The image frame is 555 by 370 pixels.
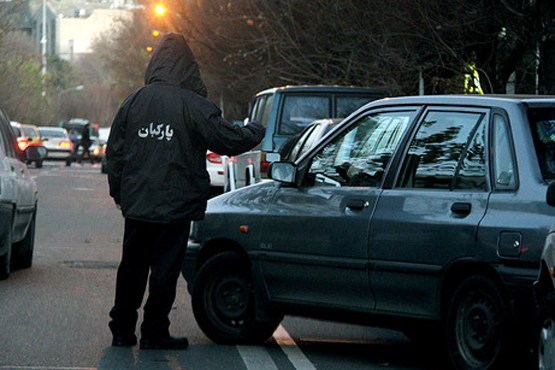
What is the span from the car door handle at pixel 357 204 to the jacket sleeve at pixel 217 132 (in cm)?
91

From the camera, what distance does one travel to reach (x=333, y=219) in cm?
888

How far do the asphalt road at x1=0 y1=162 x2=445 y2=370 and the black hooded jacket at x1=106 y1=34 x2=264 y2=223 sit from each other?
88 cm

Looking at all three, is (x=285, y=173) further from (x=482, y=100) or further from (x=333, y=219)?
(x=482, y=100)

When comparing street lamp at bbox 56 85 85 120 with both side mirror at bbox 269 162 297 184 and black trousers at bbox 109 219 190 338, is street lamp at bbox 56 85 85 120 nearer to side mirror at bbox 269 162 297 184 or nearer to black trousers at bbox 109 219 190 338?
black trousers at bbox 109 219 190 338

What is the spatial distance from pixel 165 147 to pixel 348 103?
12.0 m

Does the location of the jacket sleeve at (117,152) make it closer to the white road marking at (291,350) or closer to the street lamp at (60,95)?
the white road marking at (291,350)

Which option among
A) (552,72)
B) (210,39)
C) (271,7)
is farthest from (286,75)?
(552,72)

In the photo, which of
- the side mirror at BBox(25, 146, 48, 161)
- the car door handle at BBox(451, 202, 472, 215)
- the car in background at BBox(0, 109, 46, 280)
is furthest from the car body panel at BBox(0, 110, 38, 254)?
the car door handle at BBox(451, 202, 472, 215)

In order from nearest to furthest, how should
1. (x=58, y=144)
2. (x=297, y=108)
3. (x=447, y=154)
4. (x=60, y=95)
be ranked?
(x=447, y=154), (x=297, y=108), (x=58, y=144), (x=60, y=95)

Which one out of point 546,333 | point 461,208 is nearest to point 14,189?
point 461,208

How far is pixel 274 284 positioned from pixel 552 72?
418 inches

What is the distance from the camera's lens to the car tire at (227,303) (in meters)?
9.61

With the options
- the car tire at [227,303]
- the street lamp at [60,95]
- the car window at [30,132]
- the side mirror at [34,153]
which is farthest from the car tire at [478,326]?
the street lamp at [60,95]

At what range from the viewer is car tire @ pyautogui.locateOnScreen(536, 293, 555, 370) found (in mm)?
6973
